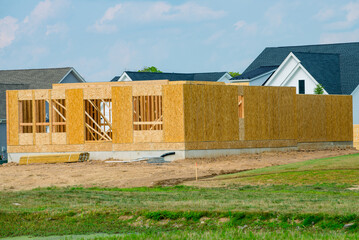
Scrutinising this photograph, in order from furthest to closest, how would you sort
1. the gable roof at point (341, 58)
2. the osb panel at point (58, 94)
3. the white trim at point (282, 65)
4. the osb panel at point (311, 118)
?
the white trim at point (282, 65), the gable roof at point (341, 58), the osb panel at point (311, 118), the osb panel at point (58, 94)

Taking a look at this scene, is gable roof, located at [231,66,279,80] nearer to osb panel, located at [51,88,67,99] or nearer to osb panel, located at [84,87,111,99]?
osb panel, located at [84,87,111,99]

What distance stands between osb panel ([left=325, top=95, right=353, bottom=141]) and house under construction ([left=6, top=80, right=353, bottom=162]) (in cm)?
468

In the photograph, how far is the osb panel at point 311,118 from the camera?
3806 centimetres

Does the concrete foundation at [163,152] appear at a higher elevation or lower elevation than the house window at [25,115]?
lower

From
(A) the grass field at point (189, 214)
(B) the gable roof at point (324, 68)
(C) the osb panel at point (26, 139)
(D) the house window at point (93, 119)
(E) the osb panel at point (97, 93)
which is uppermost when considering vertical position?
(B) the gable roof at point (324, 68)

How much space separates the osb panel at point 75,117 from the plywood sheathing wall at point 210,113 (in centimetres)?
561

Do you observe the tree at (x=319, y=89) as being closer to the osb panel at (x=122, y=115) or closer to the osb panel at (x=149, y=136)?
the osb panel at (x=149, y=136)

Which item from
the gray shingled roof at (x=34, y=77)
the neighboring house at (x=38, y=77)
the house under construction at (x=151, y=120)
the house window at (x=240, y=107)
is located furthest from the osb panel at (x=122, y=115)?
the gray shingled roof at (x=34, y=77)

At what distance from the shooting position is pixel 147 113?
108 ft

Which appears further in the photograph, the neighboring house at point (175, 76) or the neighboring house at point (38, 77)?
the neighboring house at point (175, 76)

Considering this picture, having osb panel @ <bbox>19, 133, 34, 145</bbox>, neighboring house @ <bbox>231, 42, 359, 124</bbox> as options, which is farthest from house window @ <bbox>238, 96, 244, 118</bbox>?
neighboring house @ <bbox>231, 42, 359, 124</bbox>

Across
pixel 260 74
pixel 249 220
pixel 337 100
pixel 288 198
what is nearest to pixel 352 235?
pixel 249 220

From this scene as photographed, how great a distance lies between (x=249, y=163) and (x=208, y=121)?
3.96 meters

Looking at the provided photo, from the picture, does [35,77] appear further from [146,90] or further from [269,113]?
[269,113]
